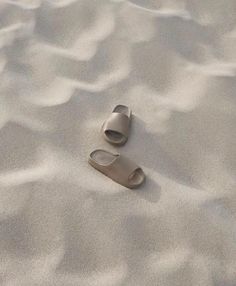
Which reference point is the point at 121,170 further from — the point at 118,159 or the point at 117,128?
the point at 117,128

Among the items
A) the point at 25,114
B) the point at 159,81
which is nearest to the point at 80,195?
the point at 25,114

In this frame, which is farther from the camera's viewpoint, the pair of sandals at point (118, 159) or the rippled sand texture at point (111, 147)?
the pair of sandals at point (118, 159)

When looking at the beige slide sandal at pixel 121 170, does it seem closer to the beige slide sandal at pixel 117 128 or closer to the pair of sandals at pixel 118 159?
the pair of sandals at pixel 118 159

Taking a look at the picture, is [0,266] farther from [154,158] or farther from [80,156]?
[154,158]

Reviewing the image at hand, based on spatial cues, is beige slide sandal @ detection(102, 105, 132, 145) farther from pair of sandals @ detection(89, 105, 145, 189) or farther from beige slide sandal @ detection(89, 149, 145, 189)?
beige slide sandal @ detection(89, 149, 145, 189)

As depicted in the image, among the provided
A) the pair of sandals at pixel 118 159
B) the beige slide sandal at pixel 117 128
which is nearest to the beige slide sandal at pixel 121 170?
the pair of sandals at pixel 118 159

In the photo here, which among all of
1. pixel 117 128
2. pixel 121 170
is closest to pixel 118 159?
pixel 121 170

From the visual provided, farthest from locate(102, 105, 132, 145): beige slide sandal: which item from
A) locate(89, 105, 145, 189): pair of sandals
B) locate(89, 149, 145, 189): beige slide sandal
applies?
locate(89, 149, 145, 189): beige slide sandal
